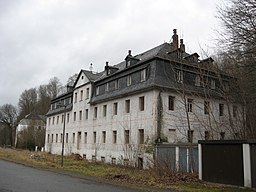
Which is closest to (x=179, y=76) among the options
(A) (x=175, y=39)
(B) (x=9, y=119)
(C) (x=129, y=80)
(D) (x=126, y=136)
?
(C) (x=129, y=80)

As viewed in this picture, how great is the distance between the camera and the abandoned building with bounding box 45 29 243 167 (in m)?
25.2

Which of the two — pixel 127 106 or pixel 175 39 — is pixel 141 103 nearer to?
pixel 127 106

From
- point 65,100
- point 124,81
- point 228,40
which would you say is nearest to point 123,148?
point 124,81

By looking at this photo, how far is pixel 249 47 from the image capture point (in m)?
17.1

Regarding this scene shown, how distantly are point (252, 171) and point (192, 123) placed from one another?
1495cm

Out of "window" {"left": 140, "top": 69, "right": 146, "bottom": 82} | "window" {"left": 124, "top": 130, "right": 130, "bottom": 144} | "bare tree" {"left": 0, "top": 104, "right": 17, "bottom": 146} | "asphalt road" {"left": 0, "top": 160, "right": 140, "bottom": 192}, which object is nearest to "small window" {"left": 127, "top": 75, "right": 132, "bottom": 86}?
"window" {"left": 140, "top": 69, "right": 146, "bottom": 82}

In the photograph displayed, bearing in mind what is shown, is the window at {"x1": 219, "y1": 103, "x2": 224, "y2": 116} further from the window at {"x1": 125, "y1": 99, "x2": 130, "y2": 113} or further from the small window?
→ the small window

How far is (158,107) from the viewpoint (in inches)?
1078

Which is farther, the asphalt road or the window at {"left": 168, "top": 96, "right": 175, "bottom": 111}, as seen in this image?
the window at {"left": 168, "top": 96, "right": 175, "bottom": 111}

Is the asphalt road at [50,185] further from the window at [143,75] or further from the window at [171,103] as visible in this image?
the window at [143,75]

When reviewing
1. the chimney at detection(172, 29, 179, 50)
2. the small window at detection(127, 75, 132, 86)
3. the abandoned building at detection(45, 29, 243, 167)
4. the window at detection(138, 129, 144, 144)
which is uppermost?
the chimney at detection(172, 29, 179, 50)

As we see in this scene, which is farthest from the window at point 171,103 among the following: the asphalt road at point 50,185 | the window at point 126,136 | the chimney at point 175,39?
the asphalt road at point 50,185

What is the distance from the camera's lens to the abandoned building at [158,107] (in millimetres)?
25203

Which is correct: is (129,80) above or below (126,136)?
above
